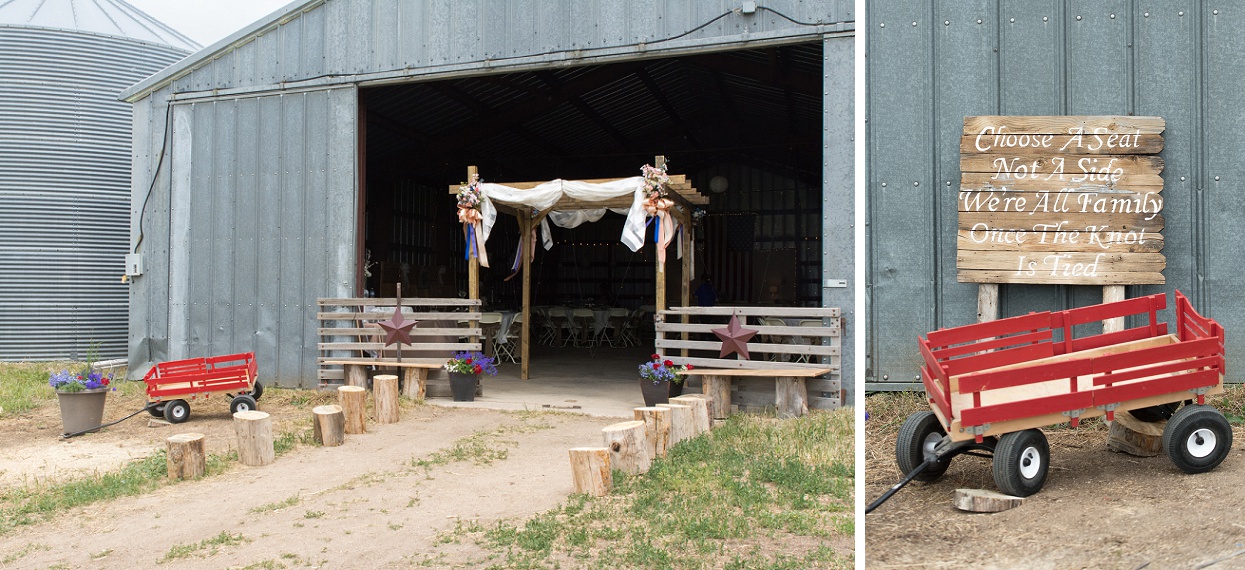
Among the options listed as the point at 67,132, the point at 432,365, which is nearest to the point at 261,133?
the point at 432,365

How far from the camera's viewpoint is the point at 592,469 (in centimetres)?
624

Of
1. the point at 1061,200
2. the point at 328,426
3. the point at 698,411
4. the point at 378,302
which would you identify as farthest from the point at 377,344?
the point at 1061,200

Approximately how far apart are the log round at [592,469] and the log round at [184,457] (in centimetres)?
307

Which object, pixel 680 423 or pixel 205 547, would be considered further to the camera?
pixel 680 423

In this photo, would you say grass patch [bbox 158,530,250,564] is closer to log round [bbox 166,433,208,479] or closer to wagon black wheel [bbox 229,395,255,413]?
log round [bbox 166,433,208,479]

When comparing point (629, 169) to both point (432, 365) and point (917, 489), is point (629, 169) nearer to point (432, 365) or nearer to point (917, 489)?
point (432, 365)

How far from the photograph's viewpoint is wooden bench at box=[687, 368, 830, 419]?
9680 mm

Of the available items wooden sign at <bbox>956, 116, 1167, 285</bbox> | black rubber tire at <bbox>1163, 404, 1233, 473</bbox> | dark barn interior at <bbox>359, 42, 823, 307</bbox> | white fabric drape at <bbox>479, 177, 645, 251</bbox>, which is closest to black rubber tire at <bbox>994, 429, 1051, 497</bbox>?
black rubber tire at <bbox>1163, 404, 1233, 473</bbox>

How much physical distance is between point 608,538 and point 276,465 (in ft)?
12.0

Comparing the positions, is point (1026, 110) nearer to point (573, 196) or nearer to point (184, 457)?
point (573, 196)

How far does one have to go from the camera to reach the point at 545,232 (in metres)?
12.9

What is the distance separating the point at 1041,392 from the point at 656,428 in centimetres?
277

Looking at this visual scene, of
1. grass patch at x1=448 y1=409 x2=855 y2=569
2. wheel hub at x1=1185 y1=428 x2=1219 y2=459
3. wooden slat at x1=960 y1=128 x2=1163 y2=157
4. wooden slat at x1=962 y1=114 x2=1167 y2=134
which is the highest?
wooden slat at x1=962 y1=114 x2=1167 y2=134

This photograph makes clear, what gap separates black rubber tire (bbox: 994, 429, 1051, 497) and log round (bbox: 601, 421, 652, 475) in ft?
7.90
